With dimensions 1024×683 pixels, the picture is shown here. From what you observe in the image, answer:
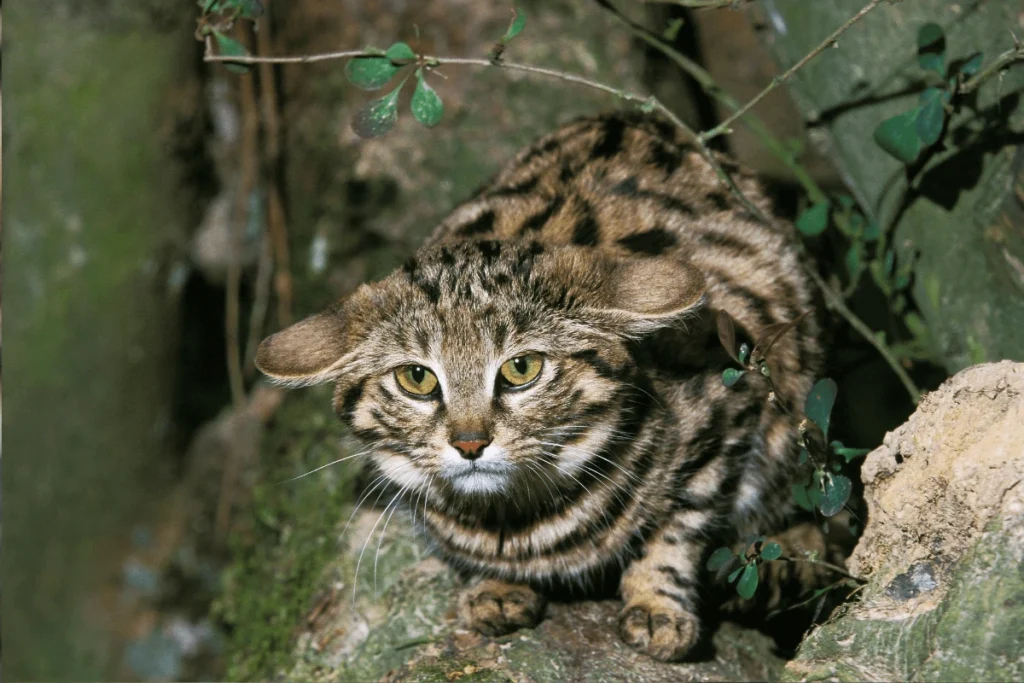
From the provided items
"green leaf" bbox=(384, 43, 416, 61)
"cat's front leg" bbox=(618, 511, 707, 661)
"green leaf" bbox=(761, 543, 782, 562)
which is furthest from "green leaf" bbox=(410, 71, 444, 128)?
"green leaf" bbox=(761, 543, 782, 562)

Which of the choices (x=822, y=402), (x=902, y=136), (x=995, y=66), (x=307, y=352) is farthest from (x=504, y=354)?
(x=995, y=66)

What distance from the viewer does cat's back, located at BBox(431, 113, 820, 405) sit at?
3549mm

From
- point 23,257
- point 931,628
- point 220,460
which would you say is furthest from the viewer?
point 220,460

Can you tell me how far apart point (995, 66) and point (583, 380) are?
63.1 inches

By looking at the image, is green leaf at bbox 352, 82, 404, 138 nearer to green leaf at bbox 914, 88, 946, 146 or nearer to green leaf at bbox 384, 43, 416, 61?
green leaf at bbox 384, 43, 416, 61

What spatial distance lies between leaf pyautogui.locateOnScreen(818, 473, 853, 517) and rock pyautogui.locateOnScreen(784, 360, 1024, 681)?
0.08m

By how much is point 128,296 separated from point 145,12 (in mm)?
1369

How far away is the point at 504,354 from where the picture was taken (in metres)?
3.01

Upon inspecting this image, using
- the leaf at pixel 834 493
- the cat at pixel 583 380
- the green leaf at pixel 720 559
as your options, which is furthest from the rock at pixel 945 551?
the cat at pixel 583 380

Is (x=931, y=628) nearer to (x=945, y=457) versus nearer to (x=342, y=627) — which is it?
(x=945, y=457)

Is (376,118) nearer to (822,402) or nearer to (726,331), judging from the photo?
(726,331)

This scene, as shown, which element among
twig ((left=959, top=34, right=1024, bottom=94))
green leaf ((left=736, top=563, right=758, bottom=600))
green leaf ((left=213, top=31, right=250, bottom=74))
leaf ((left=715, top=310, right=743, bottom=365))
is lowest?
green leaf ((left=736, top=563, right=758, bottom=600))

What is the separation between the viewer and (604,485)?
3.24 m

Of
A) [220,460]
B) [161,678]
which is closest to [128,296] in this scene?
[220,460]
